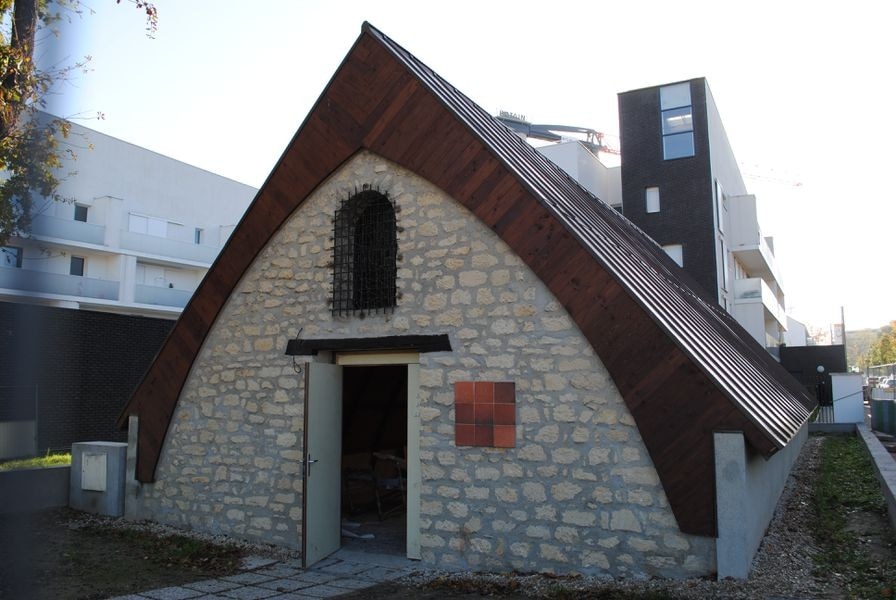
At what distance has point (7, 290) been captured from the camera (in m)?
2.89

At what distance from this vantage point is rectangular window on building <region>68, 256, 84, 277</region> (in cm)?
3005

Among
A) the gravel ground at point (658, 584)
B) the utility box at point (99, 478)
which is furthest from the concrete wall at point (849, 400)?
the utility box at point (99, 478)

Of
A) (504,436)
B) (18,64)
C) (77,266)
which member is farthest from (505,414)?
(77,266)

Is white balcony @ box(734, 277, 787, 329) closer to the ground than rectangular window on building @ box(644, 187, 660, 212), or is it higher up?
closer to the ground

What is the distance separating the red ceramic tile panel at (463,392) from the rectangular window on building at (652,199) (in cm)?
2063

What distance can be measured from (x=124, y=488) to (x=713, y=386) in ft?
27.0

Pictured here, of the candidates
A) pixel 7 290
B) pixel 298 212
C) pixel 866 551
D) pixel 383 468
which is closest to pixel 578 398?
pixel 866 551

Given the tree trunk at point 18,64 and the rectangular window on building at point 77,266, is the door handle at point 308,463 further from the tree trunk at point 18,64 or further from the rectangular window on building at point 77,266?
the rectangular window on building at point 77,266

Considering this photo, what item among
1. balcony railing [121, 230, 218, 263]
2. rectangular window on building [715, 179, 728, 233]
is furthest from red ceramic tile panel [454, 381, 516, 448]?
balcony railing [121, 230, 218, 263]

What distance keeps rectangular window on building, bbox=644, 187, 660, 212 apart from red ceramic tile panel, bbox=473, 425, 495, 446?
20.8m

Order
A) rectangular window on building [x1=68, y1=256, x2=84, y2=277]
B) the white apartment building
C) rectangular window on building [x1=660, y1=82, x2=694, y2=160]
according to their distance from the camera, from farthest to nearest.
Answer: rectangular window on building [x1=68, y1=256, x2=84, y2=277]
the white apartment building
rectangular window on building [x1=660, y1=82, x2=694, y2=160]

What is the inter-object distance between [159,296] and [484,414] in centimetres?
2845

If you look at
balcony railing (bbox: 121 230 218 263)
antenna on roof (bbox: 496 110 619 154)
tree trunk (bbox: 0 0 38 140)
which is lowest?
tree trunk (bbox: 0 0 38 140)

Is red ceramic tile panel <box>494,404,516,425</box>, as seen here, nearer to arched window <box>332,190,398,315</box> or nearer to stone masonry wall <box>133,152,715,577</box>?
stone masonry wall <box>133,152,715,577</box>
